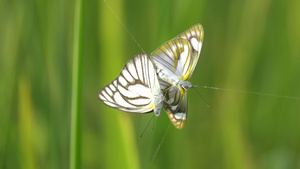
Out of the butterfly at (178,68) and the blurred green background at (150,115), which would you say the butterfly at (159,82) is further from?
the blurred green background at (150,115)

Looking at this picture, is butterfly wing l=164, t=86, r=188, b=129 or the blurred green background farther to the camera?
the blurred green background

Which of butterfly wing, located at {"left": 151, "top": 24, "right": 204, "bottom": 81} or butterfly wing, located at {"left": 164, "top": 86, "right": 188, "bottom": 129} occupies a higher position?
butterfly wing, located at {"left": 151, "top": 24, "right": 204, "bottom": 81}

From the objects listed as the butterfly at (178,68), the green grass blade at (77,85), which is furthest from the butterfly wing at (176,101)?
the green grass blade at (77,85)

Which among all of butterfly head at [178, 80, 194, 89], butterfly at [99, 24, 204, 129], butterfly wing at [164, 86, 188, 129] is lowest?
butterfly wing at [164, 86, 188, 129]

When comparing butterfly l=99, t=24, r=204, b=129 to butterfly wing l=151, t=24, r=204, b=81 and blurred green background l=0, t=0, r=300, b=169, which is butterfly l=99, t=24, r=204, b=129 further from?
blurred green background l=0, t=0, r=300, b=169

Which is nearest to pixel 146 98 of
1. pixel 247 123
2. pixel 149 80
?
pixel 149 80

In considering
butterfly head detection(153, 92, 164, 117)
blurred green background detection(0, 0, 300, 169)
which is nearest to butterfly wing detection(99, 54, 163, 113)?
butterfly head detection(153, 92, 164, 117)

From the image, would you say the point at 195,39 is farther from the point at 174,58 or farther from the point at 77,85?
the point at 77,85
